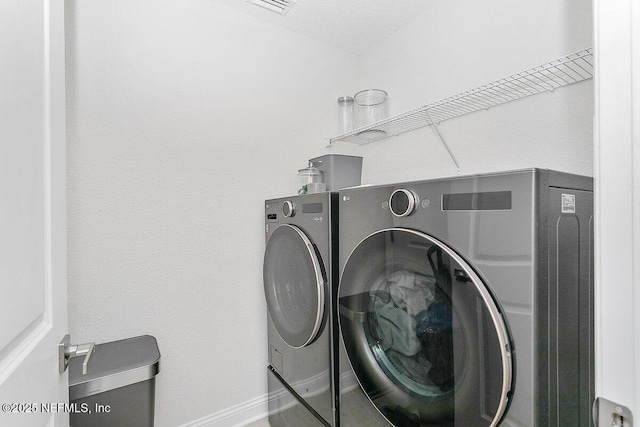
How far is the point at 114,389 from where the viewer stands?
4.08ft

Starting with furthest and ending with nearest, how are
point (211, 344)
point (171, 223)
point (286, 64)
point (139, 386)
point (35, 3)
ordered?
point (286, 64) < point (211, 344) < point (171, 223) < point (139, 386) < point (35, 3)

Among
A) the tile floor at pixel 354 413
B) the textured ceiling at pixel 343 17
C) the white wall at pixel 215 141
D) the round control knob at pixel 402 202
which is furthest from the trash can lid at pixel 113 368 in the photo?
the textured ceiling at pixel 343 17

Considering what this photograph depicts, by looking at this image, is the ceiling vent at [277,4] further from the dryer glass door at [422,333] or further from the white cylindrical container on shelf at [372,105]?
the dryer glass door at [422,333]

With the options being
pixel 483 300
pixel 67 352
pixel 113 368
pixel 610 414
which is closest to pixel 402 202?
pixel 483 300

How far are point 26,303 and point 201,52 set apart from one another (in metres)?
1.60

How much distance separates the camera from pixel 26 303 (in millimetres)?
544

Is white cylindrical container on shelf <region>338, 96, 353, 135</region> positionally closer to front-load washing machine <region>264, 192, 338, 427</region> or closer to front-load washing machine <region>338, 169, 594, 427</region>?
front-load washing machine <region>264, 192, 338, 427</region>

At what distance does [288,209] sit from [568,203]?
1.12 metres

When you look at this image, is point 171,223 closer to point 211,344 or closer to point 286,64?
point 211,344

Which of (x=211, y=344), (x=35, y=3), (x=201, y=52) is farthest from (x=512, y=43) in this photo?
(x=211, y=344)

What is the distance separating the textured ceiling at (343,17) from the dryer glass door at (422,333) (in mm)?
1459

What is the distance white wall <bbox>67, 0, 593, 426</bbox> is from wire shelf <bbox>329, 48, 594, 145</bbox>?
0.05 meters

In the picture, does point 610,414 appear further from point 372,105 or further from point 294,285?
point 372,105

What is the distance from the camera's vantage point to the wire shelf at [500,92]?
1.16 m
